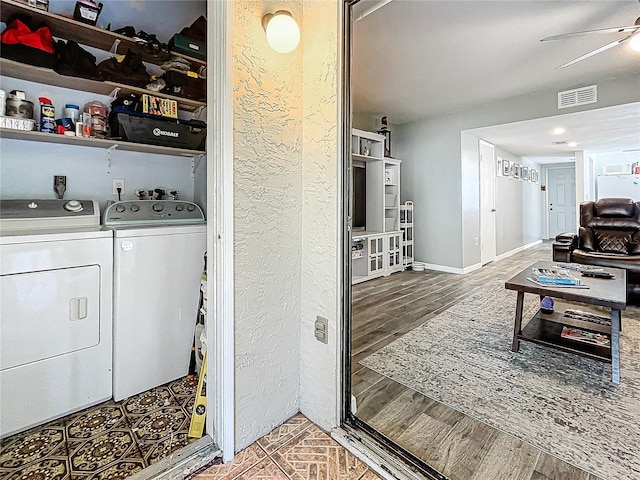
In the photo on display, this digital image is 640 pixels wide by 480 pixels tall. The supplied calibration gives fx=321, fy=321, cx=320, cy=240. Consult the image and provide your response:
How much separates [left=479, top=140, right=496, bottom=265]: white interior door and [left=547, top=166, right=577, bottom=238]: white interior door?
2791 mm

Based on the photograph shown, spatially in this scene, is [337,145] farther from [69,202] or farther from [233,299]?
[69,202]

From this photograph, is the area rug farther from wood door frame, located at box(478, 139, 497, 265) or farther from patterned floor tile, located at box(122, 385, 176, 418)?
wood door frame, located at box(478, 139, 497, 265)

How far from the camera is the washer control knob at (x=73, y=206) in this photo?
1798mm

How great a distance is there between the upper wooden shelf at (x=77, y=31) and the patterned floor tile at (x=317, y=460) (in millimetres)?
2334

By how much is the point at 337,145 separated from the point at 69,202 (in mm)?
1548

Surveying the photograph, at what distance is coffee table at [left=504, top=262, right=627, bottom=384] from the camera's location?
1947 mm

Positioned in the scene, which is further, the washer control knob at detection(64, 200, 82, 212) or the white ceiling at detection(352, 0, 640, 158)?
the white ceiling at detection(352, 0, 640, 158)

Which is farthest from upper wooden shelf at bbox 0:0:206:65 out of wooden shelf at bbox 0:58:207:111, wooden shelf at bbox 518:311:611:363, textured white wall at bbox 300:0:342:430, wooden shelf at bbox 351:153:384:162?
wooden shelf at bbox 518:311:611:363

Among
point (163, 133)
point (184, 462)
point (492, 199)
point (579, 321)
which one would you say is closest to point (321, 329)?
point (184, 462)

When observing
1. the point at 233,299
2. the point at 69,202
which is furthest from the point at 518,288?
the point at 69,202

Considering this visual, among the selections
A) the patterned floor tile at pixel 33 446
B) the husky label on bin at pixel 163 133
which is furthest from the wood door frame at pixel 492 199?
the patterned floor tile at pixel 33 446

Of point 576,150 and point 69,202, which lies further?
point 576,150

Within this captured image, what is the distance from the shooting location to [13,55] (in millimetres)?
1574

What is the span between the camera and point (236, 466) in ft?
4.33
